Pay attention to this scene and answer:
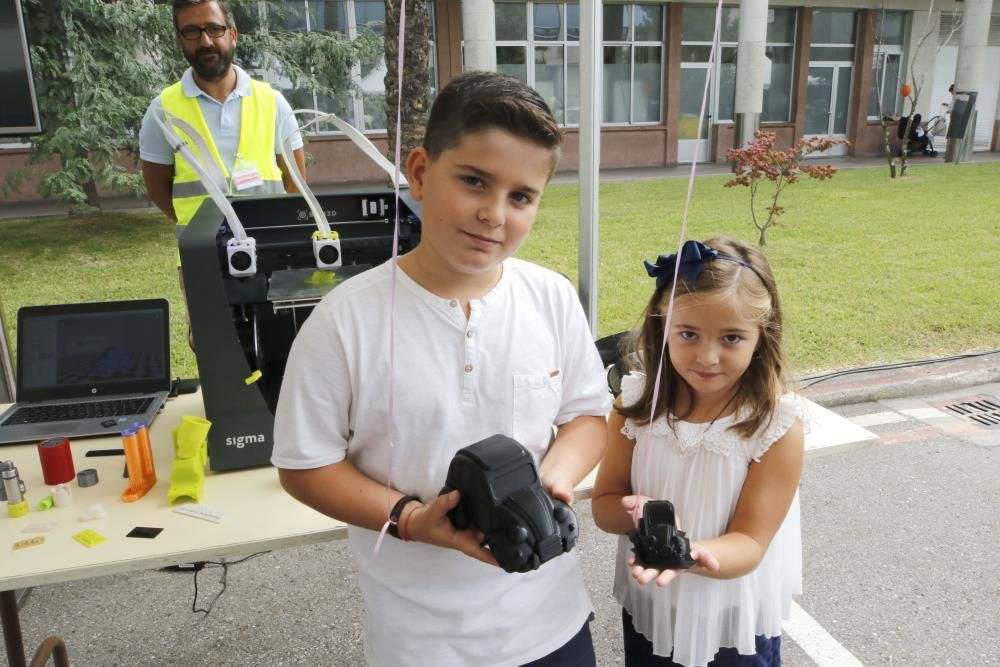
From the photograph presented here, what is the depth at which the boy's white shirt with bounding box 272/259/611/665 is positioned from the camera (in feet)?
3.23

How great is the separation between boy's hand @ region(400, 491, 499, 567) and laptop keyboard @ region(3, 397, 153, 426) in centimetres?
137

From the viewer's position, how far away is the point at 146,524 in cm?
146

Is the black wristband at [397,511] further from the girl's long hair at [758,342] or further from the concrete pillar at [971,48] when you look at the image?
the concrete pillar at [971,48]

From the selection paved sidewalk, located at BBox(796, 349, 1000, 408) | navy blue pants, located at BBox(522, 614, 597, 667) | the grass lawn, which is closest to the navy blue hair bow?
navy blue pants, located at BBox(522, 614, 597, 667)

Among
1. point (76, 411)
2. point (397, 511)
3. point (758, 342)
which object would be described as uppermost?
point (758, 342)

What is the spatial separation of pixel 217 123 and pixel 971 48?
15542mm

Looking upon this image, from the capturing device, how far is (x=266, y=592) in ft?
8.48

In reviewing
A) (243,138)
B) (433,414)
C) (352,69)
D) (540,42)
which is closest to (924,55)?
(540,42)

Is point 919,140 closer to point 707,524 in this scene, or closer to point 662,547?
point 707,524

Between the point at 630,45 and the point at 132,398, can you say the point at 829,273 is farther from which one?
the point at 630,45

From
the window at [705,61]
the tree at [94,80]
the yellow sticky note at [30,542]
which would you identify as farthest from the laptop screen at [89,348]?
the window at [705,61]

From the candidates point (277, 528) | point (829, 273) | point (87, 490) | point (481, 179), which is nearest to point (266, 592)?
point (87, 490)

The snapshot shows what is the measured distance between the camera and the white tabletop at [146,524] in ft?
4.37

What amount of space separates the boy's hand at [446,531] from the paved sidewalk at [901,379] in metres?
3.69
